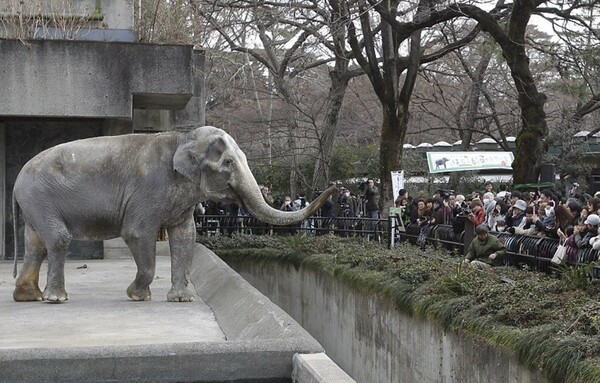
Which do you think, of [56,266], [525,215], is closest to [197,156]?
[56,266]

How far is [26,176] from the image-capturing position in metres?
12.0

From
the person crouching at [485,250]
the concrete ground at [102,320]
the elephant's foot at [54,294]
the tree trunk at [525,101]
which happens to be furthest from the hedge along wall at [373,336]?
the tree trunk at [525,101]

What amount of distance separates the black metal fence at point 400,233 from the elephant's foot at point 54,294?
5.72m

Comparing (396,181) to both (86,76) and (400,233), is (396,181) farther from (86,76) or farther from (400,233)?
(86,76)

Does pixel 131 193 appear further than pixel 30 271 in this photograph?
No

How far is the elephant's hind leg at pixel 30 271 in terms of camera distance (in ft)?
39.5

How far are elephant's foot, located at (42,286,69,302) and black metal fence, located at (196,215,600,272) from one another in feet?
18.8

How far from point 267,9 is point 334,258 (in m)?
10.8

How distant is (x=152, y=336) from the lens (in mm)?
9328

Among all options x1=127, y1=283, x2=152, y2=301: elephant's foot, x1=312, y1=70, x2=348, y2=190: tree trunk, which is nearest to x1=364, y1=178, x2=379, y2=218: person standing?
x1=312, y1=70, x2=348, y2=190: tree trunk

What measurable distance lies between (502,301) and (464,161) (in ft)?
86.2

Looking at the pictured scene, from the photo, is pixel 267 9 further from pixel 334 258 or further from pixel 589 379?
pixel 589 379

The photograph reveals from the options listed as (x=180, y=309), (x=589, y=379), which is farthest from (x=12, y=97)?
(x=589, y=379)

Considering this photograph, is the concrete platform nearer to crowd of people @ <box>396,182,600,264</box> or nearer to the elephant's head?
the elephant's head
